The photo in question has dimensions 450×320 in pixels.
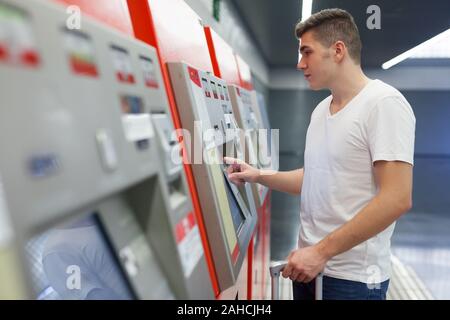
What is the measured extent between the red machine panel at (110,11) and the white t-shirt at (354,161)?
32.0 inches

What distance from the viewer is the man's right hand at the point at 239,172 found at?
1.58m

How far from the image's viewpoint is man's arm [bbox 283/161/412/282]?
130 centimetres

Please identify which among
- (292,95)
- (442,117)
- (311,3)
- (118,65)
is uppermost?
(311,3)

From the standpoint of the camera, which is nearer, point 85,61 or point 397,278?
point 85,61

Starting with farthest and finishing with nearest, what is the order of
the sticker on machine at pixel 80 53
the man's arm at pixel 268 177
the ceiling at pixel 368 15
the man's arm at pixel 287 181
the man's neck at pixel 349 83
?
the ceiling at pixel 368 15
the man's arm at pixel 287 181
the man's arm at pixel 268 177
the man's neck at pixel 349 83
the sticker on machine at pixel 80 53

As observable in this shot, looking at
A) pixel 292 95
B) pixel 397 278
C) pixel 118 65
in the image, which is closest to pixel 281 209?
pixel 397 278

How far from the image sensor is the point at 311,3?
5066mm

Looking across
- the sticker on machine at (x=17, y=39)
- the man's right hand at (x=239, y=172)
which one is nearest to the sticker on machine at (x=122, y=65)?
the sticker on machine at (x=17, y=39)

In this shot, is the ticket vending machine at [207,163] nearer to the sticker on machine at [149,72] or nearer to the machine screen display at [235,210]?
the machine screen display at [235,210]

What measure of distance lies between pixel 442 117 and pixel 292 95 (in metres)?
5.25

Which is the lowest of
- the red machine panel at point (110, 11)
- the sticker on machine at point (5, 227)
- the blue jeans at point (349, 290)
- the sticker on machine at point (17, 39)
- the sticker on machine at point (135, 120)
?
the blue jeans at point (349, 290)

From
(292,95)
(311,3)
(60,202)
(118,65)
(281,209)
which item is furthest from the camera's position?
(292,95)

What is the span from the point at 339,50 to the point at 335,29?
79 millimetres
